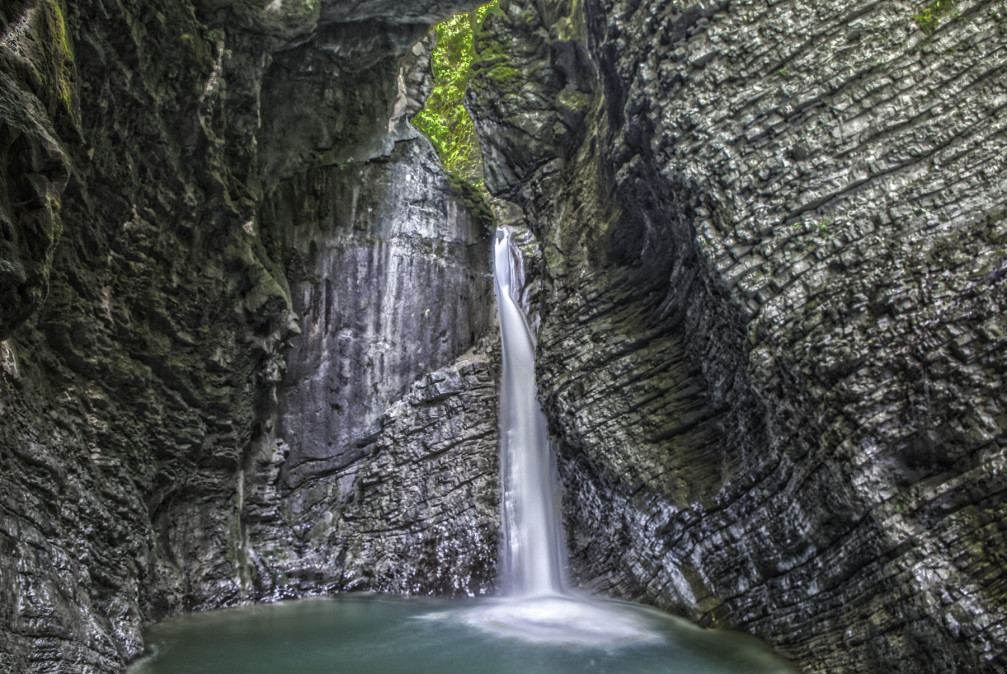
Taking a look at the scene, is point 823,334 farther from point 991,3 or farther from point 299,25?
point 299,25

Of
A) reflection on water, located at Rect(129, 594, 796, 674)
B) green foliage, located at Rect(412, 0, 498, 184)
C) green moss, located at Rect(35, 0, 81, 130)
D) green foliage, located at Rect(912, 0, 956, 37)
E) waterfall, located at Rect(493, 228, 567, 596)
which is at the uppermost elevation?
green foliage, located at Rect(412, 0, 498, 184)

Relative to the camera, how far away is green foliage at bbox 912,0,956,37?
745 cm

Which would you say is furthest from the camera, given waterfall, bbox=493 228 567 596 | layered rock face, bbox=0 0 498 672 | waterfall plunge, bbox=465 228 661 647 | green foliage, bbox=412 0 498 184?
green foliage, bbox=412 0 498 184

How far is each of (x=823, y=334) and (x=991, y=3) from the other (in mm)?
4002

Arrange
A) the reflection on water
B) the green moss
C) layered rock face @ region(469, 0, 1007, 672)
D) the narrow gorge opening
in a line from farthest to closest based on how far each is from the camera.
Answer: the reflection on water
the narrow gorge opening
layered rock face @ region(469, 0, 1007, 672)
the green moss

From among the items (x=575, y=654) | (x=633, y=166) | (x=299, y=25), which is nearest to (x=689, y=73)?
(x=633, y=166)

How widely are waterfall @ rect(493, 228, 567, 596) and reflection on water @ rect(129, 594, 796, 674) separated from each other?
3.07ft

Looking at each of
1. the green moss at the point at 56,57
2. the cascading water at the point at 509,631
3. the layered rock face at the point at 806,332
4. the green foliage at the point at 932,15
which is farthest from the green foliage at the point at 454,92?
the green moss at the point at 56,57

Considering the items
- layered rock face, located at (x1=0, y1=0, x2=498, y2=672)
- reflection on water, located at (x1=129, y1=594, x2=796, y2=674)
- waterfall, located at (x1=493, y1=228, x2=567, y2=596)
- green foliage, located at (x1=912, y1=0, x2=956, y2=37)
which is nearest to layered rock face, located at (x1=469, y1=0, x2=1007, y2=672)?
green foliage, located at (x1=912, y1=0, x2=956, y2=37)

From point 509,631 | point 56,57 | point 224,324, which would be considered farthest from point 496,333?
point 56,57

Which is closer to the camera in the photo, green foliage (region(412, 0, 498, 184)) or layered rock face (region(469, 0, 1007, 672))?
layered rock face (region(469, 0, 1007, 672))

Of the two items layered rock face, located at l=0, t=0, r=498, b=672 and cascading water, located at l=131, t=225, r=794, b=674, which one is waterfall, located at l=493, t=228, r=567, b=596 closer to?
cascading water, located at l=131, t=225, r=794, b=674

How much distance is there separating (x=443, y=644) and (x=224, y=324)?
6.59m

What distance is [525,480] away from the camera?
1368 centimetres
